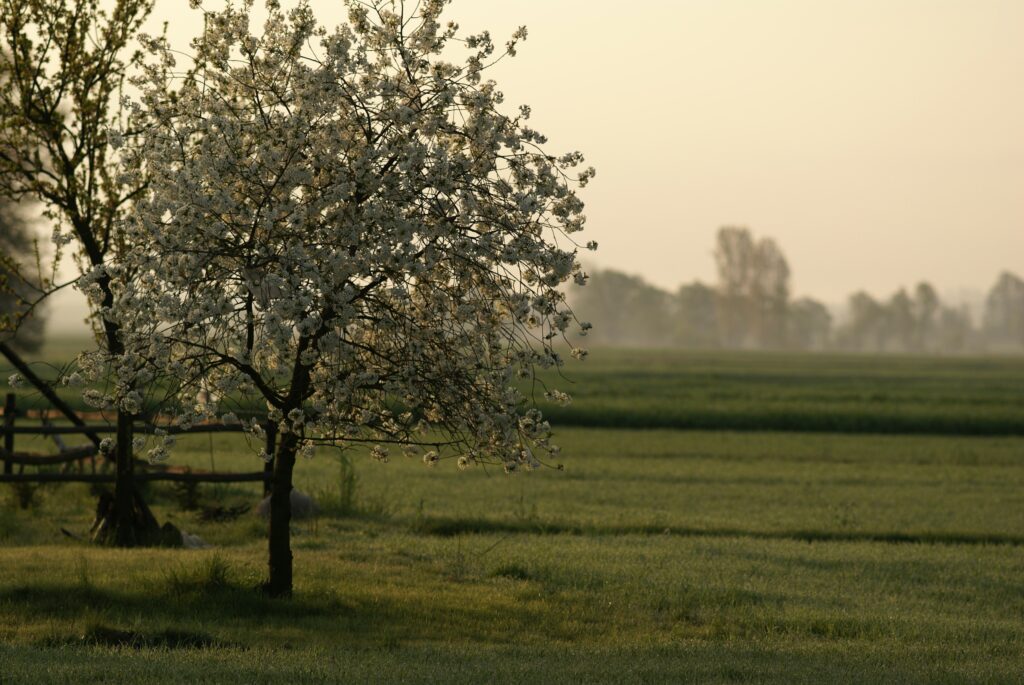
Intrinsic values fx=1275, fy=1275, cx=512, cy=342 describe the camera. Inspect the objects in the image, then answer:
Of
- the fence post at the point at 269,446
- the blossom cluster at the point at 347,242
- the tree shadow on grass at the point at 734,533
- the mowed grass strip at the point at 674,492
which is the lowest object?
the tree shadow on grass at the point at 734,533

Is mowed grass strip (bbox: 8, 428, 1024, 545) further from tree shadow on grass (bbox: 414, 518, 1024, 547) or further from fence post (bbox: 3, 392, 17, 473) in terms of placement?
fence post (bbox: 3, 392, 17, 473)

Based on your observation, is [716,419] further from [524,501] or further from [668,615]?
[668,615]

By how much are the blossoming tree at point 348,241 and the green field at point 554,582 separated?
7.90 feet

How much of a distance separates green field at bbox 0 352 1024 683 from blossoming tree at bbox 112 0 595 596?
2407 mm

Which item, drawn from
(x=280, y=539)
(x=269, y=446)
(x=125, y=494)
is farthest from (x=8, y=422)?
(x=280, y=539)

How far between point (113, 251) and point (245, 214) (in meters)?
8.59

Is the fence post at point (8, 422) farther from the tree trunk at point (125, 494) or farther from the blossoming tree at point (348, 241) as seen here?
the blossoming tree at point (348, 241)

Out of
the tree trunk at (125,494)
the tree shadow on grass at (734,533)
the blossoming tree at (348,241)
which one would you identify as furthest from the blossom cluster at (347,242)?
the tree shadow on grass at (734,533)

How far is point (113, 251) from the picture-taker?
23.0m

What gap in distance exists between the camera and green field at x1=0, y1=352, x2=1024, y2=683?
14.0 meters

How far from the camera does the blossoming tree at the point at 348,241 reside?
15.1 m

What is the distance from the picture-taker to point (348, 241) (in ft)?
50.2

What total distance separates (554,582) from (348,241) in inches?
289

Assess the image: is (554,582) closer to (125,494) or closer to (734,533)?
(125,494)
